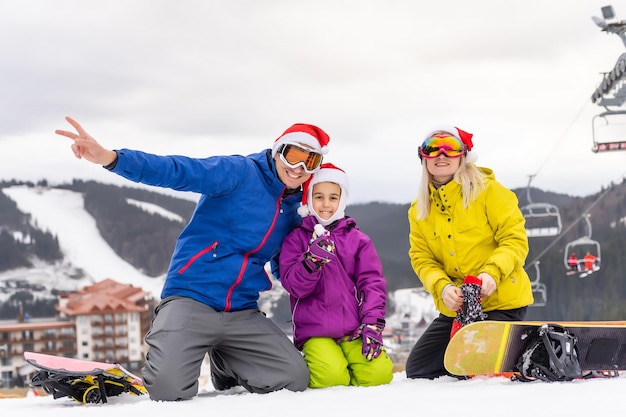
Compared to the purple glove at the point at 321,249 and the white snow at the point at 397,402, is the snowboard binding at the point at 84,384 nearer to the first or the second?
the white snow at the point at 397,402

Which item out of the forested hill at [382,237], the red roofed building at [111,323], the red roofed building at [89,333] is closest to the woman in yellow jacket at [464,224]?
the forested hill at [382,237]

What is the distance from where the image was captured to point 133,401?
310cm

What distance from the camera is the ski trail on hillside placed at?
79500mm

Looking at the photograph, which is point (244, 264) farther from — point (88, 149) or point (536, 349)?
point (536, 349)

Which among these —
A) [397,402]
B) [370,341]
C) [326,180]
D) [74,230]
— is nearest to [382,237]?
[326,180]

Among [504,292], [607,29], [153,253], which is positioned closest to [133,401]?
[504,292]

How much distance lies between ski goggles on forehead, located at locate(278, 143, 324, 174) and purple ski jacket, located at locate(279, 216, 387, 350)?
0.24m

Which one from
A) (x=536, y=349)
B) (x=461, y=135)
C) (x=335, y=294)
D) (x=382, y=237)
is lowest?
(x=536, y=349)

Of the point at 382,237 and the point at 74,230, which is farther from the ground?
the point at 74,230

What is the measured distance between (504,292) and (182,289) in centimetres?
147

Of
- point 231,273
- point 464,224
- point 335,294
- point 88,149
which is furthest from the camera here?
point 464,224

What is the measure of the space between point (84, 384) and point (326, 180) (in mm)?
1372

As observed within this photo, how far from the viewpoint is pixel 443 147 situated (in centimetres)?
345

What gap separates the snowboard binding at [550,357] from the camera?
3072 mm
